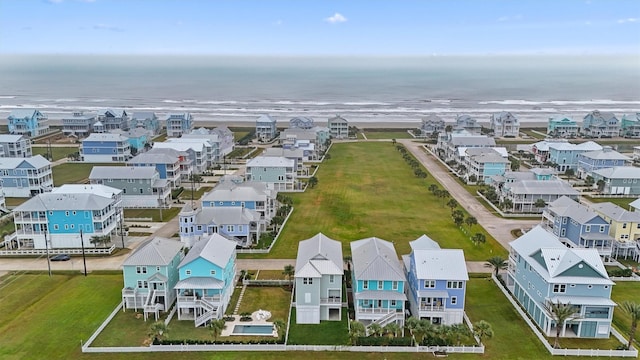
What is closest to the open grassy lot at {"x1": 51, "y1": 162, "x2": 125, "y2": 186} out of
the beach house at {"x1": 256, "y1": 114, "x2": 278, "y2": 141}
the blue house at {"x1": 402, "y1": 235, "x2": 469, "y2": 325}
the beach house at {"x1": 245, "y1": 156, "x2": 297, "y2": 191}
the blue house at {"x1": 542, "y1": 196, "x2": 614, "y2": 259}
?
the beach house at {"x1": 245, "y1": 156, "x2": 297, "y2": 191}

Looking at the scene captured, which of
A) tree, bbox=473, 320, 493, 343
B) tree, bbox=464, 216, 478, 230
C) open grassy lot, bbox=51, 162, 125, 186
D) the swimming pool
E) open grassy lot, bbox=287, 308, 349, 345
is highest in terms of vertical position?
open grassy lot, bbox=51, 162, 125, 186

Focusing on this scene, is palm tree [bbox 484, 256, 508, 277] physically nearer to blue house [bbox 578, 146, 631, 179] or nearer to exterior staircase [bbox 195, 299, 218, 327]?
exterior staircase [bbox 195, 299, 218, 327]

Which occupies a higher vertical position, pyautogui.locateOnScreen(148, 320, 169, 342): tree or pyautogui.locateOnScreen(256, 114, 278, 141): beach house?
pyautogui.locateOnScreen(256, 114, 278, 141): beach house

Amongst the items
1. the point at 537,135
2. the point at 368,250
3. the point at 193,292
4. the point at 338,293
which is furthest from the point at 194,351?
the point at 537,135

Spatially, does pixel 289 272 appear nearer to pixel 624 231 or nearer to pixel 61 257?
pixel 61 257

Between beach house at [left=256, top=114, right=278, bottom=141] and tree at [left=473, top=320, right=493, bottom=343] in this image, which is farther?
beach house at [left=256, top=114, right=278, bottom=141]

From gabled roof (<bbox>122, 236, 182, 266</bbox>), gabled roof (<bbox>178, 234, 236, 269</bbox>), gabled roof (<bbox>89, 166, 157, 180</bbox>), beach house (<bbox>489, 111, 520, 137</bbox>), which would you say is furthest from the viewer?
beach house (<bbox>489, 111, 520, 137</bbox>)

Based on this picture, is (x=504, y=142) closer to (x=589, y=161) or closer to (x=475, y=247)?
(x=589, y=161)
